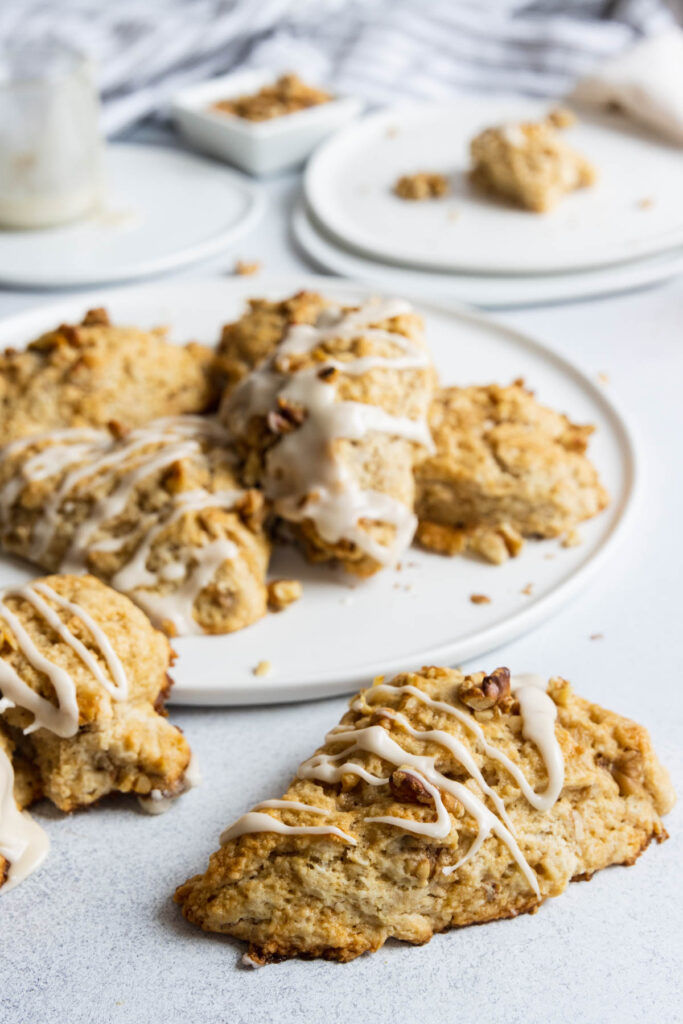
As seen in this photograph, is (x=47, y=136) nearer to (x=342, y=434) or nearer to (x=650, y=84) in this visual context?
(x=342, y=434)

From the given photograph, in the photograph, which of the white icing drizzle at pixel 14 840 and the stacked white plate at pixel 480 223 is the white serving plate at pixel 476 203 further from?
the white icing drizzle at pixel 14 840

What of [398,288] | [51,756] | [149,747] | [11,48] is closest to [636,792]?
[149,747]

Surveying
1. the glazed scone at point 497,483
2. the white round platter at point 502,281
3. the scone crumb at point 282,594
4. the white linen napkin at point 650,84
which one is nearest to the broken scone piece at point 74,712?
the scone crumb at point 282,594

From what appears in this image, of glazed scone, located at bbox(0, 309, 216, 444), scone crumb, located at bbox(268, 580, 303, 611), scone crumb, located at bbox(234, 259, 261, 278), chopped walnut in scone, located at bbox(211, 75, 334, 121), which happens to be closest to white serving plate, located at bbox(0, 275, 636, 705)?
scone crumb, located at bbox(268, 580, 303, 611)

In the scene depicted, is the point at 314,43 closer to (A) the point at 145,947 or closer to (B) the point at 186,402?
(B) the point at 186,402

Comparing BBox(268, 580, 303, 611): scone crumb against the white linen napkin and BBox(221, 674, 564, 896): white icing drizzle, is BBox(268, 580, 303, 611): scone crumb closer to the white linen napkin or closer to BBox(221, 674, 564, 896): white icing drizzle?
BBox(221, 674, 564, 896): white icing drizzle
